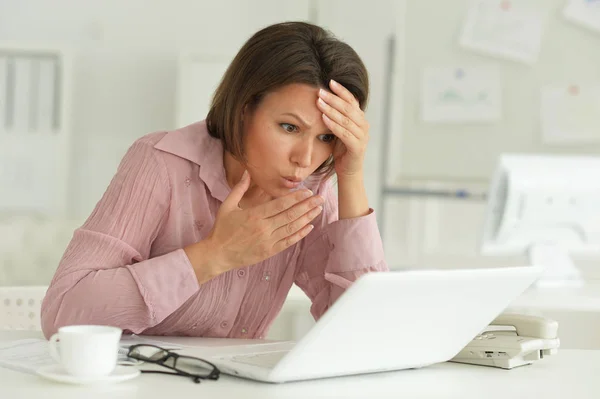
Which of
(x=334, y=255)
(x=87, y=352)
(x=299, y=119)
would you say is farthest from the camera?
(x=334, y=255)

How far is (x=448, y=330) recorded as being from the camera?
1.10m

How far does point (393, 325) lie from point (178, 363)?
27cm

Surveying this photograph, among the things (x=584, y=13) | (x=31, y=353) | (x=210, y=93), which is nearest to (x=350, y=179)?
(x=31, y=353)

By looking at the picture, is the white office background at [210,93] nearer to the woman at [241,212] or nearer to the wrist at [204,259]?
the woman at [241,212]

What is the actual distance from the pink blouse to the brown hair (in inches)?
3.1

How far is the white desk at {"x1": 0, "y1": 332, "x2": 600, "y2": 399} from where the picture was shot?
2.97ft

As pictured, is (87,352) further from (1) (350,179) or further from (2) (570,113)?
(2) (570,113)

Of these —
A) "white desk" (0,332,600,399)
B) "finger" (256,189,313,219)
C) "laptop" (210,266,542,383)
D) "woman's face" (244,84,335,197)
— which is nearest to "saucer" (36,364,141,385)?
"white desk" (0,332,600,399)

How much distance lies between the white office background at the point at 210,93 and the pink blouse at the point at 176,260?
5.62 ft

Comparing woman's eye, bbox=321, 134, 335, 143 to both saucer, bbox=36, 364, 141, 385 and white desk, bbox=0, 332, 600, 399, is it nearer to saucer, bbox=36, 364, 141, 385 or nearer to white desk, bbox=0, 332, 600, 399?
white desk, bbox=0, 332, 600, 399

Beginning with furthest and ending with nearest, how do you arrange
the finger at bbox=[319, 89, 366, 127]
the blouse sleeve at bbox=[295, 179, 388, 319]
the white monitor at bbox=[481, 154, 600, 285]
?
the white monitor at bbox=[481, 154, 600, 285]
the blouse sleeve at bbox=[295, 179, 388, 319]
the finger at bbox=[319, 89, 366, 127]

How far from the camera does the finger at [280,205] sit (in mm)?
1263

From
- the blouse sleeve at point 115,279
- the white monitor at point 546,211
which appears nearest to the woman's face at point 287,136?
the blouse sleeve at point 115,279

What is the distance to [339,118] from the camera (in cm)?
135
